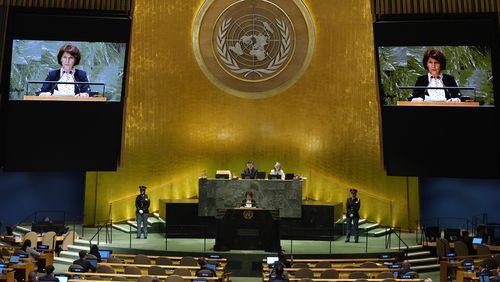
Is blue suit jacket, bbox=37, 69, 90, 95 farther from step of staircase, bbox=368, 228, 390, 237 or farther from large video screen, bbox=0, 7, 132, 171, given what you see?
step of staircase, bbox=368, 228, 390, 237

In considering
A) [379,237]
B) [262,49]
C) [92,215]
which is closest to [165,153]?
[92,215]

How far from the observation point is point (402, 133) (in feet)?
54.2

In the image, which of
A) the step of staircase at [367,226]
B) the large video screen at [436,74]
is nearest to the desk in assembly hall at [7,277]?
the step of staircase at [367,226]

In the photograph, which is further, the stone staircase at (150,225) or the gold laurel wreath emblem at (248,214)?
→ the stone staircase at (150,225)

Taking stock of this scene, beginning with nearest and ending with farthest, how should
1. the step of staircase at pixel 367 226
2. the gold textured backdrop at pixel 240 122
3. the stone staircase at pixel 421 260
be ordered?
the stone staircase at pixel 421 260 → the step of staircase at pixel 367 226 → the gold textured backdrop at pixel 240 122

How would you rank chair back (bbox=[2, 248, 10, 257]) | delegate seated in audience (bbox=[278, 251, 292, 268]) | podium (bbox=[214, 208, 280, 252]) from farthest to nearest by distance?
podium (bbox=[214, 208, 280, 252]) → chair back (bbox=[2, 248, 10, 257]) → delegate seated in audience (bbox=[278, 251, 292, 268])

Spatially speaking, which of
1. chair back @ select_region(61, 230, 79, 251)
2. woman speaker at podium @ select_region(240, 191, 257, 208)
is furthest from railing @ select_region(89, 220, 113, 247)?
woman speaker at podium @ select_region(240, 191, 257, 208)

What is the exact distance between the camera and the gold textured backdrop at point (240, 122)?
19.2 meters

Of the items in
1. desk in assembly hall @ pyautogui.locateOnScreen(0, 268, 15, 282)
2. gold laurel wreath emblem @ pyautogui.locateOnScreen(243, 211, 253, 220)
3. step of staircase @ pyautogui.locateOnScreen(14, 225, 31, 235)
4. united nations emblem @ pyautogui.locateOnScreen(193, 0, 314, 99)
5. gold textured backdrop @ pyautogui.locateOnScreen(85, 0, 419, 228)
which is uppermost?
united nations emblem @ pyautogui.locateOnScreen(193, 0, 314, 99)

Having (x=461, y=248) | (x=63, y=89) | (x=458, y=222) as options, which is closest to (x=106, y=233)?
(x=63, y=89)

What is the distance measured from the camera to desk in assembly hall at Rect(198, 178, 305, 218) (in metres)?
17.3

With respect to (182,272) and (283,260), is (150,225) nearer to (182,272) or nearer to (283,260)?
(283,260)

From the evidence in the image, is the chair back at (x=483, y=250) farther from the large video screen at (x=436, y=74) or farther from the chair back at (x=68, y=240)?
the chair back at (x=68, y=240)

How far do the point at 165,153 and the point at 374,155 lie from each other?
649cm
